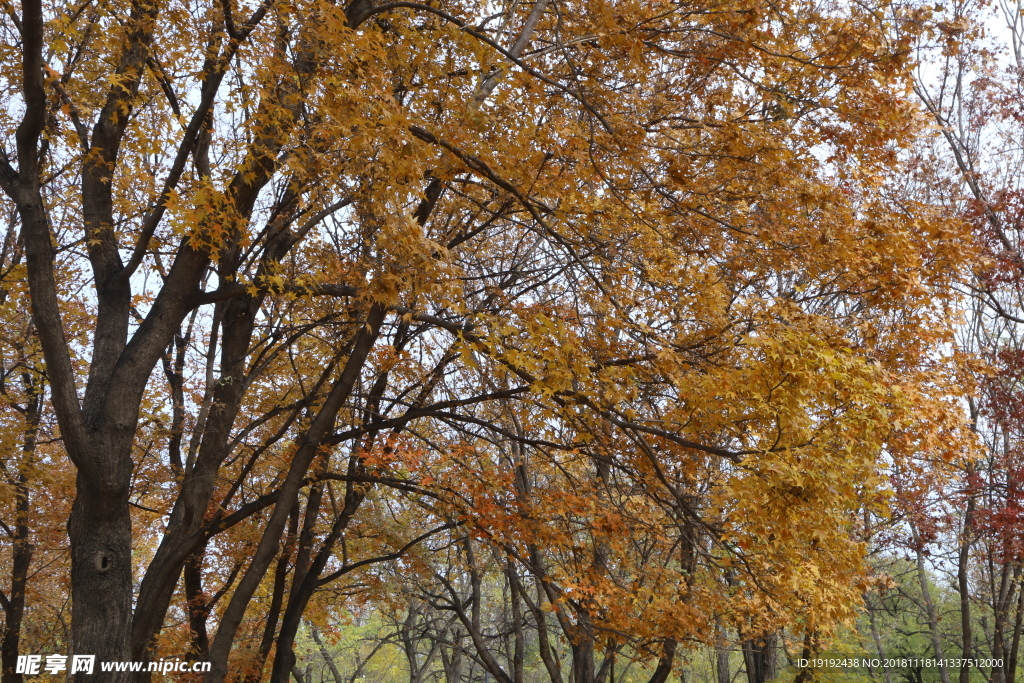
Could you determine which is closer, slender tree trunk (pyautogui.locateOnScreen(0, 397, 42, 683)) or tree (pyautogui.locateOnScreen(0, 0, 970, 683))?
tree (pyautogui.locateOnScreen(0, 0, 970, 683))

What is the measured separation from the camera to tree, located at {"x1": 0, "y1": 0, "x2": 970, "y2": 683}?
4.83 meters

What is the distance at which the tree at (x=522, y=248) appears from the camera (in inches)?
190

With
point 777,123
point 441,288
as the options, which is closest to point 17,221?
point 441,288

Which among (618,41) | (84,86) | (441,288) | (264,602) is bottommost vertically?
(264,602)

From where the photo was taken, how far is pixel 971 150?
12.2 m

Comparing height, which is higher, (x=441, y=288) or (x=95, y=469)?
(x=441, y=288)

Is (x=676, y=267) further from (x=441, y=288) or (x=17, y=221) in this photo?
(x=17, y=221)

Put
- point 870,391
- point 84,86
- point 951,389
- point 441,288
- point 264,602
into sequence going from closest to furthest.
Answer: point 870,391
point 441,288
point 84,86
point 951,389
point 264,602

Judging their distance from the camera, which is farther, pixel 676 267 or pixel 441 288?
pixel 676 267

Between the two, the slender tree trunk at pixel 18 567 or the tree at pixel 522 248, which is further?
the slender tree trunk at pixel 18 567

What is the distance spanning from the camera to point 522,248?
8.96m

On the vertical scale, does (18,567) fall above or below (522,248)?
below

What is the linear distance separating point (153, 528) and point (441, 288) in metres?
10.6

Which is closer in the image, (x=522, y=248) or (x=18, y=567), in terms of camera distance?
(x=522, y=248)
